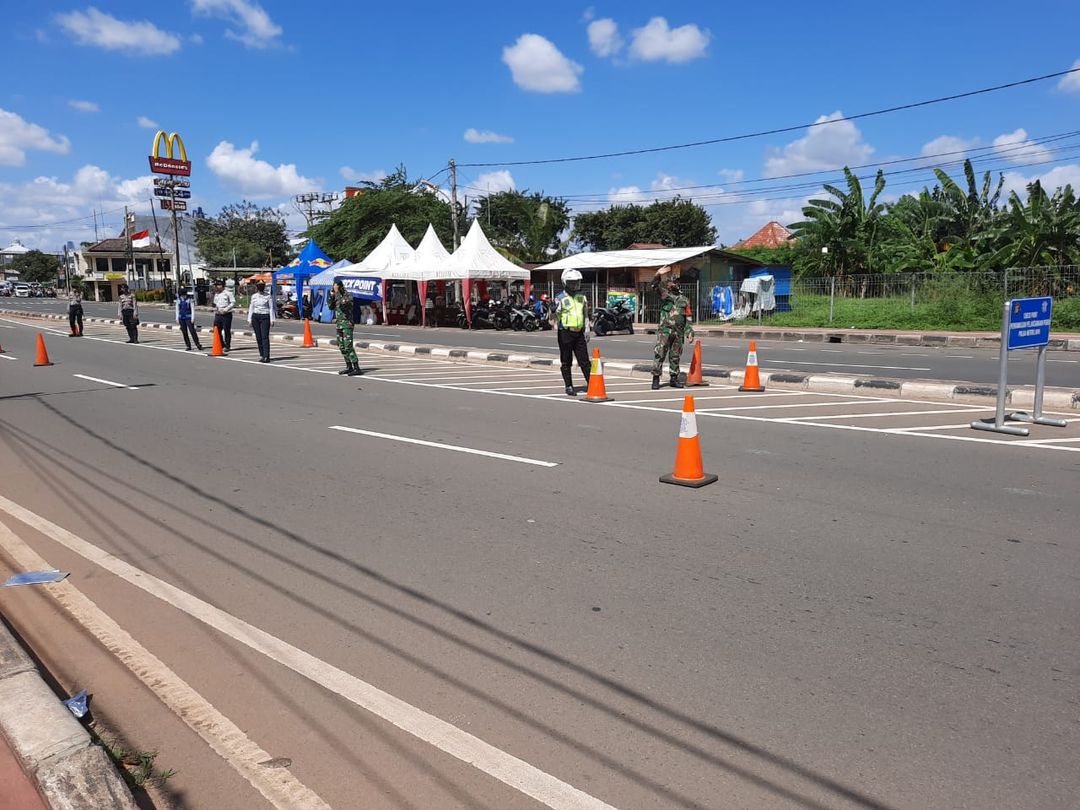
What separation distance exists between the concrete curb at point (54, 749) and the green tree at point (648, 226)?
70.5m

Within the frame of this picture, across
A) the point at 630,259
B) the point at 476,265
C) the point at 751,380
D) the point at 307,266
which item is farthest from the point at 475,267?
the point at 751,380

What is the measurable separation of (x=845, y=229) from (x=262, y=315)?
82.6 feet

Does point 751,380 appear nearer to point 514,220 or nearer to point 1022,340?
point 1022,340

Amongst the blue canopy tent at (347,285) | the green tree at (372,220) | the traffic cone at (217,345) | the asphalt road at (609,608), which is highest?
the green tree at (372,220)

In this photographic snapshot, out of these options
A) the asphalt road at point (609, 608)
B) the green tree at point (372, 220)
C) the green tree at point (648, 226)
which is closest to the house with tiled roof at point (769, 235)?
the green tree at point (648, 226)

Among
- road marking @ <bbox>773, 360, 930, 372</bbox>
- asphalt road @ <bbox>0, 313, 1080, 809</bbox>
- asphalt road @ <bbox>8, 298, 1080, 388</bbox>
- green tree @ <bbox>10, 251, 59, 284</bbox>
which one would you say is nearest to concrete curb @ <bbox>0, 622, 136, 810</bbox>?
asphalt road @ <bbox>0, 313, 1080, 809</bbox>

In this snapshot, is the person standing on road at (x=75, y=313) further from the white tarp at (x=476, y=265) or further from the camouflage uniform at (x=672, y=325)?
the camouflage uniform at (x=672, y=325)

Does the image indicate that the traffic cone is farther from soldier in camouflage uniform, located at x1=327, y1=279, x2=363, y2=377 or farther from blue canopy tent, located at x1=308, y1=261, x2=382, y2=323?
blue canopy tent, located at x1=308, y1=261, x2=382, y2=323

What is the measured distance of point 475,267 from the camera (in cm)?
3028

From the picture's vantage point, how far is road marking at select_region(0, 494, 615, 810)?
112 inches

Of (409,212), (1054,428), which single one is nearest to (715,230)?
(409,212)

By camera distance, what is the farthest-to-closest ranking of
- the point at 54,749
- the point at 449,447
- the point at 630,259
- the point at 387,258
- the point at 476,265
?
the point at 630,259
the point at 387,258
the point at 476,265
the point at 449,447
the point at 54,749

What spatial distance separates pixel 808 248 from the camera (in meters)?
35.6

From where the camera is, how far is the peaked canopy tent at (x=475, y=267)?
30234 mm
